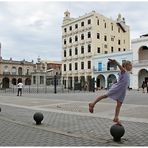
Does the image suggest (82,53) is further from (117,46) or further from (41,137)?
(41,137)

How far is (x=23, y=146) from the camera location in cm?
667

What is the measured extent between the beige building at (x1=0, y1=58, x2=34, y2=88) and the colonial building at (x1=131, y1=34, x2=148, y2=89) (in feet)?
159

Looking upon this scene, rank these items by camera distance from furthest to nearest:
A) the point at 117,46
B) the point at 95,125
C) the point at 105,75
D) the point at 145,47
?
the point at 117,46, the point at 105,75, the point at 145,47, the point at 95,125

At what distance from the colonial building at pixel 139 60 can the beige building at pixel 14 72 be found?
48.5 m

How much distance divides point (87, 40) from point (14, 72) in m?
39.4

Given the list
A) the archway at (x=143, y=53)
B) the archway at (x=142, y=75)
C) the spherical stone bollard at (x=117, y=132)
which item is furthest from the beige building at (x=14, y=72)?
the spherical stone bollard at (x=117, y=132)

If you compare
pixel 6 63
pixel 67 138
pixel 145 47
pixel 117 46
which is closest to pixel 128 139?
pixel 67 138

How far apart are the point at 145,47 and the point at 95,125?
49026 mm

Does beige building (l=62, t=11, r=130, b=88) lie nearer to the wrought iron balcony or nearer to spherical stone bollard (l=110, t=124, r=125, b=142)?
the wrought iron balcony

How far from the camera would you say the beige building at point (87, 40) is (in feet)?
222

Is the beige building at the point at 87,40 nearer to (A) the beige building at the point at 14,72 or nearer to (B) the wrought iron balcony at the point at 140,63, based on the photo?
(B) the wrought iron balcony at the point at 140,63

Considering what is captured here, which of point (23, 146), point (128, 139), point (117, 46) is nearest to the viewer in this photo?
point (23, 146)

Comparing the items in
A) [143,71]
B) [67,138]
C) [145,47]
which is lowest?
[67,138]

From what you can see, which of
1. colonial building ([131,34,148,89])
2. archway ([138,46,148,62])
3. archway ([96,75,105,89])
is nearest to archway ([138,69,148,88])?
colonial building ([131,34,148,89])
